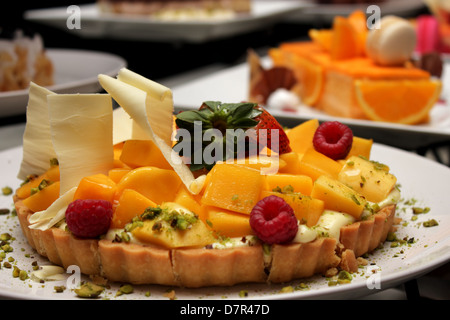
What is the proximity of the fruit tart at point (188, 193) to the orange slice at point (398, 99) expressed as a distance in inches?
56.6

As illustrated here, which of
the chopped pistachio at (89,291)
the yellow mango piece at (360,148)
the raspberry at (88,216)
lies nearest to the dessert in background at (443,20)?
the yellow mango piece at (360,148)

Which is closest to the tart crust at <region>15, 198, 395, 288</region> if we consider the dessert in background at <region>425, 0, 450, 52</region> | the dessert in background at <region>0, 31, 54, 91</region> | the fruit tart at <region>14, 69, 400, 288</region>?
the fruit tart at <region>14, 69, 400, 288</region>

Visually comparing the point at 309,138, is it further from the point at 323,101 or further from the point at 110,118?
the point at 323,101

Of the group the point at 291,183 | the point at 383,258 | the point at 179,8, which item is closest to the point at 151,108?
the point at 291,183

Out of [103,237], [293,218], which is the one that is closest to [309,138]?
[293,218]

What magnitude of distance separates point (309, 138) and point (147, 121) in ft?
2.28

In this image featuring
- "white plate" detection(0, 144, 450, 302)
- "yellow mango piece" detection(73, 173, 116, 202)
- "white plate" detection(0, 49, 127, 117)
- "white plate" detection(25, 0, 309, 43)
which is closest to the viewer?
"white plate" detection(0, 144, 450, 302)

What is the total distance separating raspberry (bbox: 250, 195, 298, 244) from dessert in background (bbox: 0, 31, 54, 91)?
7.03 ft

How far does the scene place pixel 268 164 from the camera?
171 centimetres

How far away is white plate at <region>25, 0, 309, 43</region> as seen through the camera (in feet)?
14.8

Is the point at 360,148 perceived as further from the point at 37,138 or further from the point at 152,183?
the point at 37,138

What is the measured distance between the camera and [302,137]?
6.64ft

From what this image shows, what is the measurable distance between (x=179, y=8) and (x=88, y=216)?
431 centimetres

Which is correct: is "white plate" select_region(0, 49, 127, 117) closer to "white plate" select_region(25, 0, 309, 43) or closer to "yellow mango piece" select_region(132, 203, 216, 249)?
"white plate" select_region(25, 0, 309, 43)
